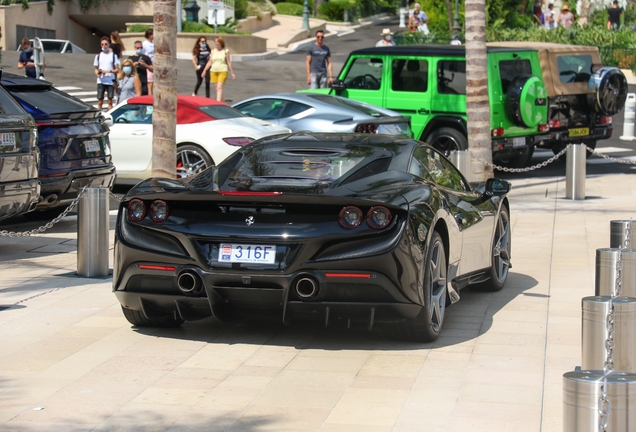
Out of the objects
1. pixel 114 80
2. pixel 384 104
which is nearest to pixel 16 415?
pixel 384 104

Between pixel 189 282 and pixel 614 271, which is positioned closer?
pixel 189 282

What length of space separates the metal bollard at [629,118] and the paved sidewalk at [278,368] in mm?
15262

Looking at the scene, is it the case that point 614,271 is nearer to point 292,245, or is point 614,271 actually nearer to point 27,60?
point 292,245

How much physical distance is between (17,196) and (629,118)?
1721 centimetres

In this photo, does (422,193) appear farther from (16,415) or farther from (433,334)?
(16,415)

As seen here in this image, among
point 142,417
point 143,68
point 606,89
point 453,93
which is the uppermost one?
point 143,68

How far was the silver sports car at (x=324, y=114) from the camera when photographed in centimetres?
1598

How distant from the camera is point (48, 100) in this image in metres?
12.0

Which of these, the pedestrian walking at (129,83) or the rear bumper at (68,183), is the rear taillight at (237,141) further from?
the pedestrian walking at (129,83)

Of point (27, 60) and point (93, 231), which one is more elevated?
point (27, 60)

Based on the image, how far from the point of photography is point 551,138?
18.2 meters

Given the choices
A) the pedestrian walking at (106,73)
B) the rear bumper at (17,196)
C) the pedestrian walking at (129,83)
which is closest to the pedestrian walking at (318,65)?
the pedestrian walking at (129,83)

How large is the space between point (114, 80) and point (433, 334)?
18.9 meters

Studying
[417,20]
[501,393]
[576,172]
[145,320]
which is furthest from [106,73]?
[417,20]
